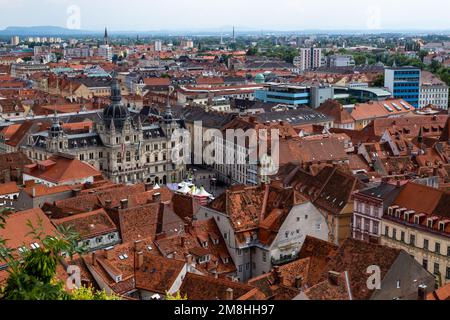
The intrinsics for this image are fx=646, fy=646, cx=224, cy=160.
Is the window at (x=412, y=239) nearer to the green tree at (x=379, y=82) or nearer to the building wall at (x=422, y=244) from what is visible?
the building wall at (x=422, y=244)

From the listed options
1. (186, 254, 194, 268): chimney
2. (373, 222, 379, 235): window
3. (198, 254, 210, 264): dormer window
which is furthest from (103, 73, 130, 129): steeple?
(186, 254, 194, 268): chimney

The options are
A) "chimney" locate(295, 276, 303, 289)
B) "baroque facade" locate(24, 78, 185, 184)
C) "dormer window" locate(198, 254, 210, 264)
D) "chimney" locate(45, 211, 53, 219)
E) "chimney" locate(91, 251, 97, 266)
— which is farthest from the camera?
"baroque facade" locate(24, 78, 185, 184)

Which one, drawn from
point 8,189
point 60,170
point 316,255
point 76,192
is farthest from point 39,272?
point 60,170

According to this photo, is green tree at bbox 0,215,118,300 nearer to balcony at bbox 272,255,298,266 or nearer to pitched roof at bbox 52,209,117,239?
pitched roof at bbox 52,209,117,239

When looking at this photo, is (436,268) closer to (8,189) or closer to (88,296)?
(88,296)

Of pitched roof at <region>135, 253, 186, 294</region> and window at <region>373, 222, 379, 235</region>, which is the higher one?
pitched roof at <region>135, 253, 186, 294</region>
